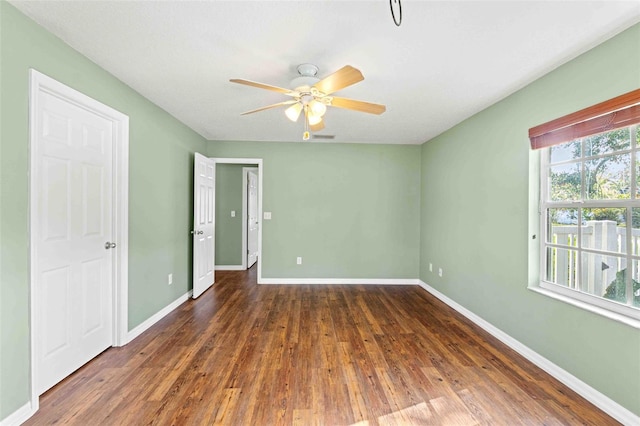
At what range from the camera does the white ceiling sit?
1.58 metres

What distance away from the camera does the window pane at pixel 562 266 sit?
2188 millimetres

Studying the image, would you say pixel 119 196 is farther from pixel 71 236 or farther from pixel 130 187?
pixel 71 236

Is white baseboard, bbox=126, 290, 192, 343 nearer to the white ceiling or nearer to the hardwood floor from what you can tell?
the hardwood floor

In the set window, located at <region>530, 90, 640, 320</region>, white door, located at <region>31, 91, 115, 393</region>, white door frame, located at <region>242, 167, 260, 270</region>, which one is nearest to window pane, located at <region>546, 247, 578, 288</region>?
window, located at <region>530, 90, 640, 320</region>

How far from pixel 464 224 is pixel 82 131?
3.92 meters

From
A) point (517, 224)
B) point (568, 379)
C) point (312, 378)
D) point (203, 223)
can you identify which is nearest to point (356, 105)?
point (517, 224)

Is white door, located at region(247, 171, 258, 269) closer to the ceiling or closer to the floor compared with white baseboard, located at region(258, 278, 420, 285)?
closer to the ceiling

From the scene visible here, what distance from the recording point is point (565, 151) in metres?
2.27

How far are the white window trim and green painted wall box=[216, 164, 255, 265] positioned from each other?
474 cm

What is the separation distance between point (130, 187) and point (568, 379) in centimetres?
389

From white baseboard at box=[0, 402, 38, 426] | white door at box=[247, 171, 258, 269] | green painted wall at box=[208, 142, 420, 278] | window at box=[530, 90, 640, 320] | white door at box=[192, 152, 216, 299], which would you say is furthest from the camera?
white door at box=[247, 171, 258, 269]

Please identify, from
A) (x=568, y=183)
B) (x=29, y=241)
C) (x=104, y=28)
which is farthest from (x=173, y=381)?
(x=568, y=183)

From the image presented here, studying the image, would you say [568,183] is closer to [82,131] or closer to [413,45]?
[413,45]

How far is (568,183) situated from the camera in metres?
2.23
